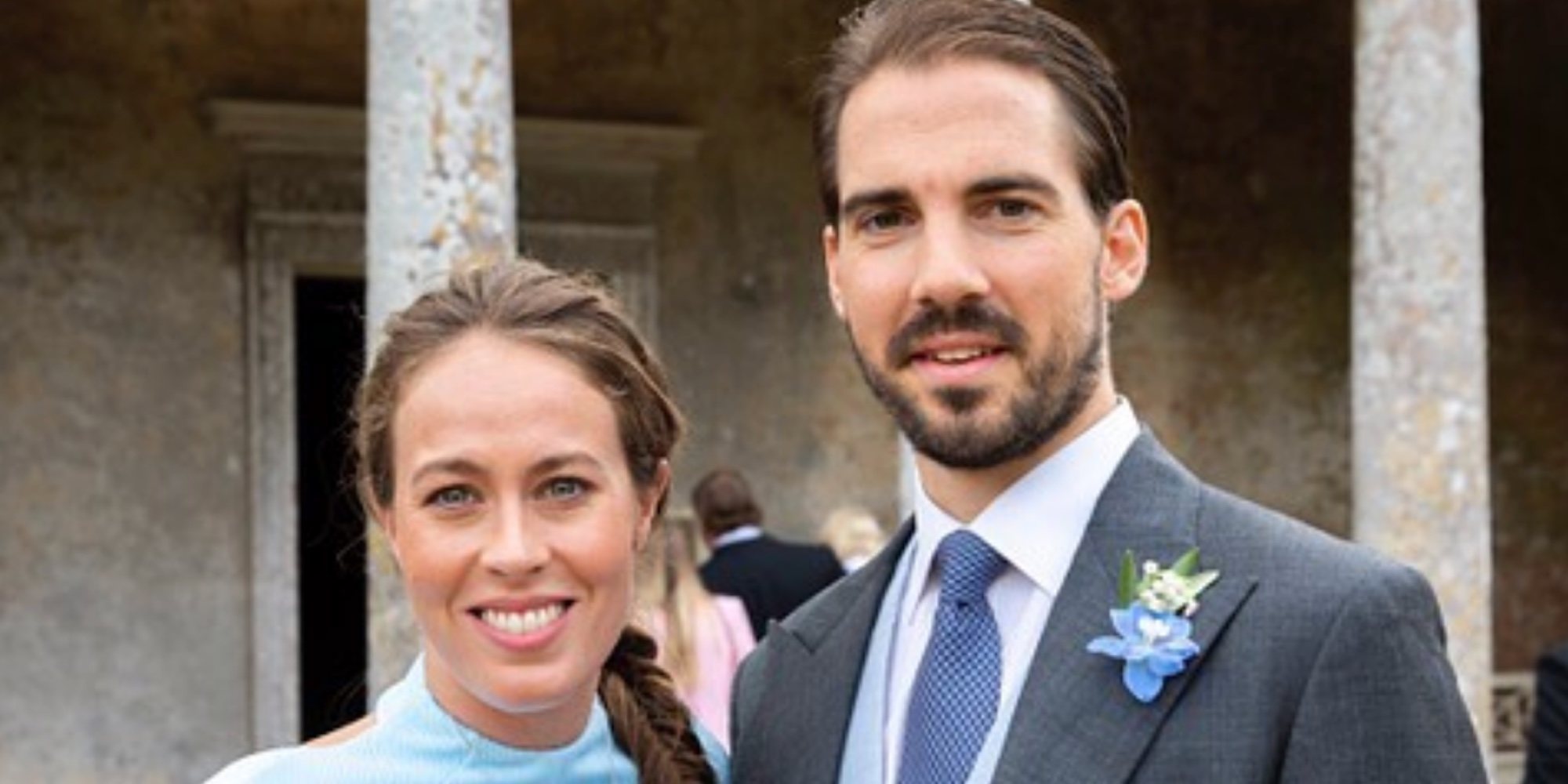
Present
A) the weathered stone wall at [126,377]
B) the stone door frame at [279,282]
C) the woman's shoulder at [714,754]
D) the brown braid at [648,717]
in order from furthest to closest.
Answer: the stone door frame at [279,282] < the weathered stone wall at [126,377] < the woman's shoulder at [714,754] < the brown braid at [648,717]

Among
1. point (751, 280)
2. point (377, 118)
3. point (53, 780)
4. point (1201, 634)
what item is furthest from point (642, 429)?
point (751, 280)

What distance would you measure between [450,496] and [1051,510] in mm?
A: 632

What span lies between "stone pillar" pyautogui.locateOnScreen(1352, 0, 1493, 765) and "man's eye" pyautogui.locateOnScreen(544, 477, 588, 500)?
6.90 m

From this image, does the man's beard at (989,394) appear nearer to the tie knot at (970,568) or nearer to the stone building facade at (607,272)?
the tie knot at (970,568)

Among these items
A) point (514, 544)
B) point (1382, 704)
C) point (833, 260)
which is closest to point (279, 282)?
point (833, 260)

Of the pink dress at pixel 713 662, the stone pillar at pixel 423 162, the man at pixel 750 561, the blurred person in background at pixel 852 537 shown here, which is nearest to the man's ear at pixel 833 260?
the pink dress at pixel 713 662

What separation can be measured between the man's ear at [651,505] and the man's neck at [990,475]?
0.32 meters

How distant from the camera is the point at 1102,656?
7.32 feet

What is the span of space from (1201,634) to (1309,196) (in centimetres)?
1129

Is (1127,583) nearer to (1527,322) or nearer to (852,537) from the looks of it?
(852,537)

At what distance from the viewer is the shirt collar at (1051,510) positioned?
233cm

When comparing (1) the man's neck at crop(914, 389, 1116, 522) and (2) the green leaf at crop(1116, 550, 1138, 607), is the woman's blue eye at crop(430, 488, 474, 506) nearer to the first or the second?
(1) the man's neck at crop(914, 389, 1116, 522)

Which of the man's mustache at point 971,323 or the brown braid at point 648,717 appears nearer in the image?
the man's mustache at point 971,323

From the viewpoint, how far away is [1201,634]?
218cm
